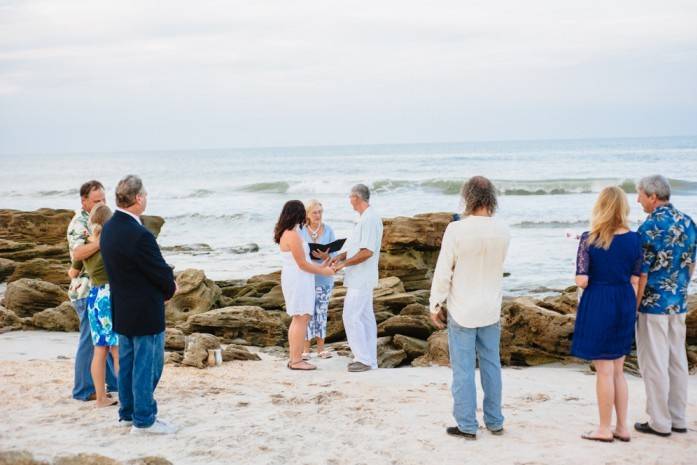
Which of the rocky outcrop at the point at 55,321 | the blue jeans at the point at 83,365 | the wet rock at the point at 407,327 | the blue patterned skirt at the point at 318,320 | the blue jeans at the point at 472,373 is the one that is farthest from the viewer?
the rocky outcrop at the point at 55,321

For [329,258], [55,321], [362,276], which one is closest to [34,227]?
[55,321]

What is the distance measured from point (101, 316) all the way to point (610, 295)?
3893 mm

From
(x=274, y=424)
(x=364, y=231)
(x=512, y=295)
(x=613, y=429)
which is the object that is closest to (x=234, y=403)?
(x=274, y=424)

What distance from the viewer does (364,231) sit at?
7.92 m

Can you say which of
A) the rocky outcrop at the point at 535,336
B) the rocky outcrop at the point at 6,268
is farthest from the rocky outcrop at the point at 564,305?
the rocky outcrop at the point at 6,268

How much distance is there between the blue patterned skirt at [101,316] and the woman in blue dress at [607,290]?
3613 mm

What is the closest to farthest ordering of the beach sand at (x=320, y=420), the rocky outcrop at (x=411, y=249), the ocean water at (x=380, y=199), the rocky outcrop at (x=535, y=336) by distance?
the beach sand at (x=320, y=420) < the rocky outcrop at (x=535, y=336) < the rocky outcrop at (x=411, y=249) < the ocean water at (x=380, y=199)

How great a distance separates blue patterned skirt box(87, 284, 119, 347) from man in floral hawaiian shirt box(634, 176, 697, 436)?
13.4ft

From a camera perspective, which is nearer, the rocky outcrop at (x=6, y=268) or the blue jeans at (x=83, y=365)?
the blue jeans at (x=83, y=365)

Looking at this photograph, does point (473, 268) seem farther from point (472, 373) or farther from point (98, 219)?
point (98, 219)

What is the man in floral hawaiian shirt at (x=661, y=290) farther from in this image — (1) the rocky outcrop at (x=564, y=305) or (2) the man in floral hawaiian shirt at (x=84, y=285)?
(2) the man in floral hawaiian shirt at (x=84, y=285)

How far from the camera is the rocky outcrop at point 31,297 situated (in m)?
11.1

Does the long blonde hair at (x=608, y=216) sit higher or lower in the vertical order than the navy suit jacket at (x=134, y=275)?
higher

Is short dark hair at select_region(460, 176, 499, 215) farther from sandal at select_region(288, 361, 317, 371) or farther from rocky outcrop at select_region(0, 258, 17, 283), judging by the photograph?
rocky outcrop at select_region(0, 258, 17, 283)
